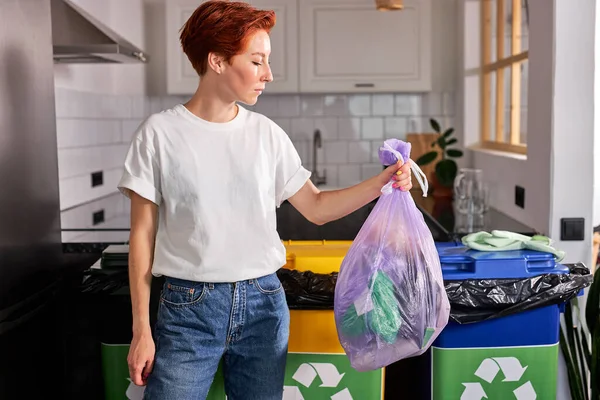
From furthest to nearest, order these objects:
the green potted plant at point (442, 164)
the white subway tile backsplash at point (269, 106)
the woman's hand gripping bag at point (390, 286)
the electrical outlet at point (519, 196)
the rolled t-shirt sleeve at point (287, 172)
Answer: the white subway tile backsplash at point (269, 106), the green potted plant at point (442, 164), the electrical outlet at point (519, 196), the woman's hand gripping bag at point (390, 286), the rolled t-shirt sleeve at point (287, 172)

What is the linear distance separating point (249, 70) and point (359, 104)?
3.54 meters

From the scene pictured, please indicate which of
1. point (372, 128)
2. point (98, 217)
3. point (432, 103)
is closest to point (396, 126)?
point (372, 128)

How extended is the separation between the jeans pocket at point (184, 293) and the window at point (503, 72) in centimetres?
248

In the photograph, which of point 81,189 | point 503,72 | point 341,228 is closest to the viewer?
point 341,228

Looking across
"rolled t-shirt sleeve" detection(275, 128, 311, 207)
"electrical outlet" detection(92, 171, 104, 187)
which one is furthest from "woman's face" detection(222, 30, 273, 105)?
"electrical outlet" detection(92, 171, 104, 187)

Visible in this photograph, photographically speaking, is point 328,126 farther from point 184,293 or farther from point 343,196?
point 184,293

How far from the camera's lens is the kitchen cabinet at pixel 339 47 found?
4719mm

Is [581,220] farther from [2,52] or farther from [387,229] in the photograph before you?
[2,52]

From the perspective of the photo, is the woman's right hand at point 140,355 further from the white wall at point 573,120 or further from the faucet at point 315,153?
the faucet at point 315,153

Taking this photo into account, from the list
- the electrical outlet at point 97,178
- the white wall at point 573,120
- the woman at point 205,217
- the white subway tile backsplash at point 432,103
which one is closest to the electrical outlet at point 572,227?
the white wall at point 573,120

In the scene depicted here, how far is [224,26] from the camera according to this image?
64.4 inches

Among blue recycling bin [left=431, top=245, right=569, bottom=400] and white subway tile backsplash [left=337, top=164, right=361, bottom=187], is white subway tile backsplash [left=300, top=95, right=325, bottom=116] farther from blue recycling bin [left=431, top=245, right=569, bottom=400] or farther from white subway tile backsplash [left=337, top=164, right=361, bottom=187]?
blue recycling bin [left=431, top=245, right=569, bottom=400]

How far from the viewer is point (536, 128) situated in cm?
301

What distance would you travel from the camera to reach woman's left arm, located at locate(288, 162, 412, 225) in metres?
1.86
